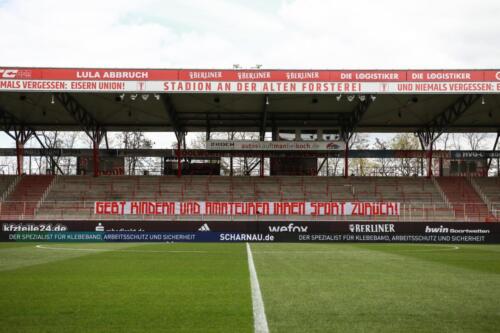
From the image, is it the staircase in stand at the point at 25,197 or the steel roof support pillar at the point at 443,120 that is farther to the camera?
the steel roof support pillar at the point at 443,120

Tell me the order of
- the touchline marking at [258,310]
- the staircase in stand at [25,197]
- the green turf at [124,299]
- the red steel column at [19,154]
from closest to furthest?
the touchline marking at [258,310]
the green turf at [124,299]
the staircase in stand at [25,197]
the red steel column at [19,154]

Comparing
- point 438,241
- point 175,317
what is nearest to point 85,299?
point 175,317

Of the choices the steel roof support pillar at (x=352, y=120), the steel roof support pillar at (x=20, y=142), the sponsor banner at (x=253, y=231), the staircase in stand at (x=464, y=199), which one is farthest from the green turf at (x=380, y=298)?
the steel roof support pillar at (x=20, y=142)

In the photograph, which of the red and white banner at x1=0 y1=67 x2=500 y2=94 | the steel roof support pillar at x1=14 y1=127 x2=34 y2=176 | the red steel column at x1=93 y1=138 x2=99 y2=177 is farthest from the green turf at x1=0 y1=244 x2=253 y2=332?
the steel roof support pillar at x1=14 y1=127 x2=34 y2=176

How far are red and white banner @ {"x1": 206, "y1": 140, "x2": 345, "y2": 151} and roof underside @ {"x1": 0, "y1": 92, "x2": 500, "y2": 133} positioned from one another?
1816 mm

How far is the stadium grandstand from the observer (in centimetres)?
3803

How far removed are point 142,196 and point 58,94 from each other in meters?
10.2

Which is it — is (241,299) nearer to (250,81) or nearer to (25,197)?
(250,81)

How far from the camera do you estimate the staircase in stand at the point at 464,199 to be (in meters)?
39.8

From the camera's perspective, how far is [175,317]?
770 centimetres

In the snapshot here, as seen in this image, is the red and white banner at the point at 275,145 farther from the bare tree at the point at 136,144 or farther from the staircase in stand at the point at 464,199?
the bare tree at the point at 136,144

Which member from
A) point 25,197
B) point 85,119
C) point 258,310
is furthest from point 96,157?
point 258,310

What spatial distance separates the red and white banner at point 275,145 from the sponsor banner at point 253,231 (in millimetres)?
10550

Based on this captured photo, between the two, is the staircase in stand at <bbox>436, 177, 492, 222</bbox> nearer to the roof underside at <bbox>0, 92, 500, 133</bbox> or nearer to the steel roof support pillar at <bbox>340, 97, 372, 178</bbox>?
the roof underside at <bbox>0, 92, 500, 133</bbox>
